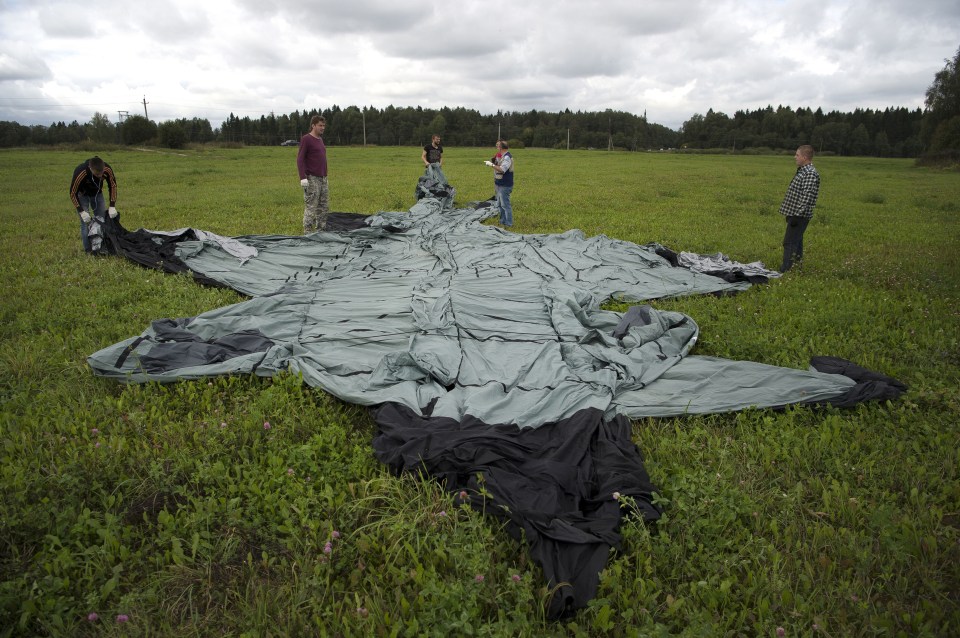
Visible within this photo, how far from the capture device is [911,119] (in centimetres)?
7206

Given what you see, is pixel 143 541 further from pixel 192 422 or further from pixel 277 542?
pixel 192 422

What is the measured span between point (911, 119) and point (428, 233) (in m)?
89.1

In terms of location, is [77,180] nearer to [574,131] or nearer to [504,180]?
[504,180]

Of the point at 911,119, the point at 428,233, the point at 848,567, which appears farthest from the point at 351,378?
the point at 911,119

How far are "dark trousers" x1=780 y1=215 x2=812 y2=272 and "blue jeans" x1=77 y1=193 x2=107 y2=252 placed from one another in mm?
10981

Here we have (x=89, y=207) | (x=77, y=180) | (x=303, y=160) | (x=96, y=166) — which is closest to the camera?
(x=77, y=180)

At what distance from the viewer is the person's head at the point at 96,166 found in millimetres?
8406

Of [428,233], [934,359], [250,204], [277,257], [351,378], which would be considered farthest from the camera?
[250,204]

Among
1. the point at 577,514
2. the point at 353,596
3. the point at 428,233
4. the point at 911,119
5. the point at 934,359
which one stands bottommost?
the point at 353,596

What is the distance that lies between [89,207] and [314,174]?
12.3ft

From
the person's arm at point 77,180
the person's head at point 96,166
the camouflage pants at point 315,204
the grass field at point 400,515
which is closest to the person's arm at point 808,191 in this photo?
the grass field at point 400,515

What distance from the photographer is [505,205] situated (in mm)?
12086

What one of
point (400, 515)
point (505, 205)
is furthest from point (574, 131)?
point (400, 515)

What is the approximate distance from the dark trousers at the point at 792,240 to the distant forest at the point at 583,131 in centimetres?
5492
